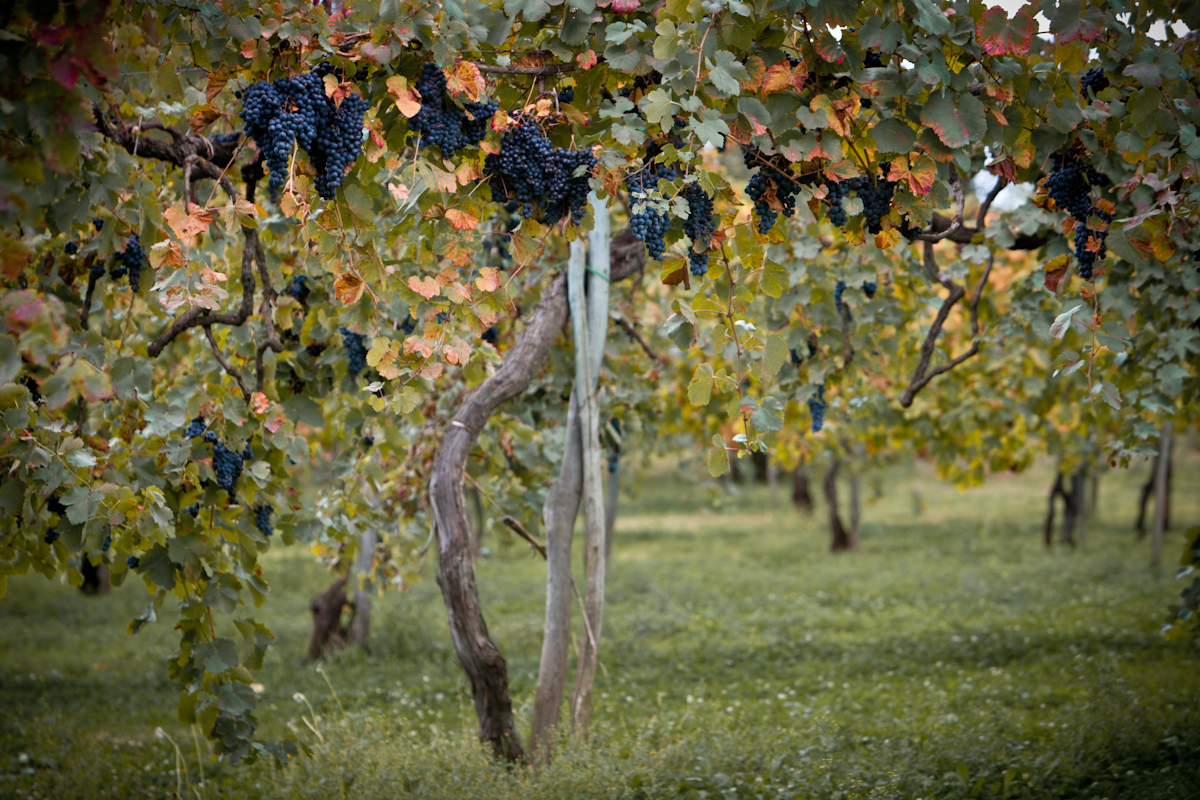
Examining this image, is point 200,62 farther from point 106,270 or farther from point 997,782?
point 997,782

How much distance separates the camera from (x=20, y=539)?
2.65 meters

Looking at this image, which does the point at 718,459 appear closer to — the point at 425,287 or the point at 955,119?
the point at 425,287

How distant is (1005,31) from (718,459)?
4.11 ft

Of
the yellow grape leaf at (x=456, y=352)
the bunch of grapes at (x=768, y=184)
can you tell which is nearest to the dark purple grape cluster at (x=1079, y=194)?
the bunch of grapes at (x=768, y=184)

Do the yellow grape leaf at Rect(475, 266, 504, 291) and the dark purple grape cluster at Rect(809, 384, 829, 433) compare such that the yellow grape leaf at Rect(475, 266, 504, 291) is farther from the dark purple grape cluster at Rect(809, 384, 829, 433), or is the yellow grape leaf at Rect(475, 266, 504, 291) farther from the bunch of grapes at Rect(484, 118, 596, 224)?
the dark purple grape cluster at Rect(809, 384, 829, 433)

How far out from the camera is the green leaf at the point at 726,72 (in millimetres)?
1979

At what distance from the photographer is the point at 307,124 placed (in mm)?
2023

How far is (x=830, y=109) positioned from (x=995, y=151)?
0.60 metres

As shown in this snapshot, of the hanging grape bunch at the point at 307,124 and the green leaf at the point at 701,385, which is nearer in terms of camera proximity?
the hanging grape bunch at the point at 307,124

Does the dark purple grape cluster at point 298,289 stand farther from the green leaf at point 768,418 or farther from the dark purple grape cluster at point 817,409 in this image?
the dark purple grape cluster at point 817,409

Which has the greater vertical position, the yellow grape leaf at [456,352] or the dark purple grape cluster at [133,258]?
the dark purple grape cluster at [133,258]

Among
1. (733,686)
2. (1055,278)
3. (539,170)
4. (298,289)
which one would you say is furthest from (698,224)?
(733,686)

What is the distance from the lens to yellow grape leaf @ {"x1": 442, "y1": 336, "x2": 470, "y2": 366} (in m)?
2.28

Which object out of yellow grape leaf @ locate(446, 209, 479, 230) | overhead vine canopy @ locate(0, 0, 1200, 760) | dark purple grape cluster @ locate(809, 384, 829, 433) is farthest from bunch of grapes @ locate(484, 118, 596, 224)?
dark purple grape cluster @ locate(809, 384, 829, 433)
